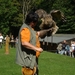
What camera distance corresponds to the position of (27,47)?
730 cm

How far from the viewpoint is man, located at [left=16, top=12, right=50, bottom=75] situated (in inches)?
291

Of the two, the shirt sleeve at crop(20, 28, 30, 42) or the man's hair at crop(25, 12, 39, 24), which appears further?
the man's hair at crop(25, 12, 39, 24)

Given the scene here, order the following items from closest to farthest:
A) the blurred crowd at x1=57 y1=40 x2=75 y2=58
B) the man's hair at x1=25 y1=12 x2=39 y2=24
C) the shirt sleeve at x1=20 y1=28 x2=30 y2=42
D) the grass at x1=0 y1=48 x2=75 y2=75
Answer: the shirt sleeve at x1=20 y1=28 x2=30 y2=42 → the man's hair at x1=25 y1=12 x2=39 y2=24 → the grass at x1=0 y1=48 x2=75 y2=75 → the blurred crowd at x1=57 y1=40 x2=75 y2=58

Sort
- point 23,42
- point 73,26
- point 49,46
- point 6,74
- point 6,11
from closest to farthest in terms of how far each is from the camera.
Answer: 1. point 23,42
2. point 6,74
3. point 49,46
4. point 73,26
5. point 6,11

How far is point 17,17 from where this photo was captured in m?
68.4

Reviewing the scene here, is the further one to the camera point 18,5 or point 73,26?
→ point 18,5

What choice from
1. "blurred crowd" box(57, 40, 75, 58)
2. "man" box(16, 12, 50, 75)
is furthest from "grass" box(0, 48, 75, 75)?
"blurred crowd" box(57, 40, 75, 58)

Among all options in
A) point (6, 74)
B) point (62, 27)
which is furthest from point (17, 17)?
point (6, 74)

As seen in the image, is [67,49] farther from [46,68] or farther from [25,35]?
[25,35]

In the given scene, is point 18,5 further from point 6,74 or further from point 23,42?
point 23,42

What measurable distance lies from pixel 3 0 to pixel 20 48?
61879 mm

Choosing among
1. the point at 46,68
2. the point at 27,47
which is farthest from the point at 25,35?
the point at 46,68

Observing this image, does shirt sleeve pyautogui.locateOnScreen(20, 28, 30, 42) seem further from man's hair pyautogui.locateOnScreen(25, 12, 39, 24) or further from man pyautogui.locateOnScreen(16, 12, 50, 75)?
man's hair pyautogui.locateOnScreen(25, 12, 39, 24)

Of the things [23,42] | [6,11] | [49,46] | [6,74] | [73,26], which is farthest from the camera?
[6,11]
